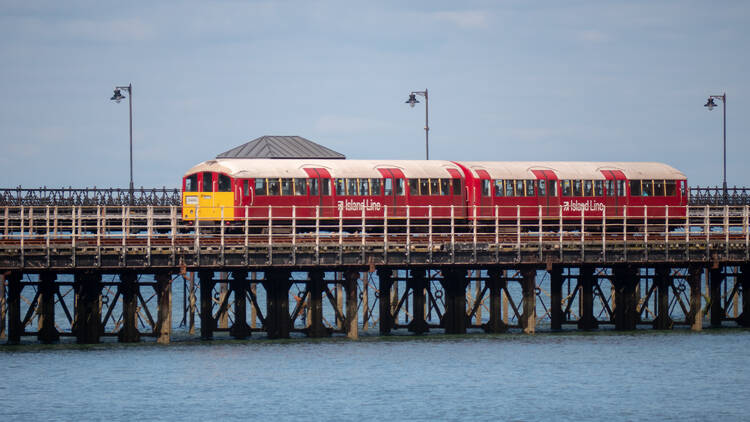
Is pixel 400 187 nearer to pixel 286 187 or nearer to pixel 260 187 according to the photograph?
pixel 286 187

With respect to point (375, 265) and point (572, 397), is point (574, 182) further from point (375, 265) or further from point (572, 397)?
point (572, 397)

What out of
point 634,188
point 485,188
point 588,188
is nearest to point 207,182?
point 485,188

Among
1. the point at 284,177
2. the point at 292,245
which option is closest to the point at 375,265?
the point at 292,245

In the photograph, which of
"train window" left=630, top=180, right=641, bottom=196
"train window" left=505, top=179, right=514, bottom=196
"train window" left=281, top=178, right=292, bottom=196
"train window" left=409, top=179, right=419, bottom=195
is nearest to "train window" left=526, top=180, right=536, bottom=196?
"train window" left=505, top=179, right=514, bottom=196

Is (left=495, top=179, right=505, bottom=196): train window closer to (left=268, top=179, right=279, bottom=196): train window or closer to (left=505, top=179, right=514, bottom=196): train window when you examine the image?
(left=505, top=179, right=514, bottom=196): train window

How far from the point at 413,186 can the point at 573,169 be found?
8.98 meters

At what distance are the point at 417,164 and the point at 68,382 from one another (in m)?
22.4

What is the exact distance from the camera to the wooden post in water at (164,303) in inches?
1853

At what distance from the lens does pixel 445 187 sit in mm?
59562

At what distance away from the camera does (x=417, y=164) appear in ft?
195

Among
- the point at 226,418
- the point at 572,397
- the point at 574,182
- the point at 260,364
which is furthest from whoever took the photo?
the point at 574,182

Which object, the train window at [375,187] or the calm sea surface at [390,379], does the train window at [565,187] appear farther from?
the calm sea surface at [390,379]

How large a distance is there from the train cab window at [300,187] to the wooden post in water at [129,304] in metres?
10.9

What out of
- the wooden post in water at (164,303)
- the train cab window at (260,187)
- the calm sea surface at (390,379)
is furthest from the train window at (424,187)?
the wooden post in water at (164,303)
